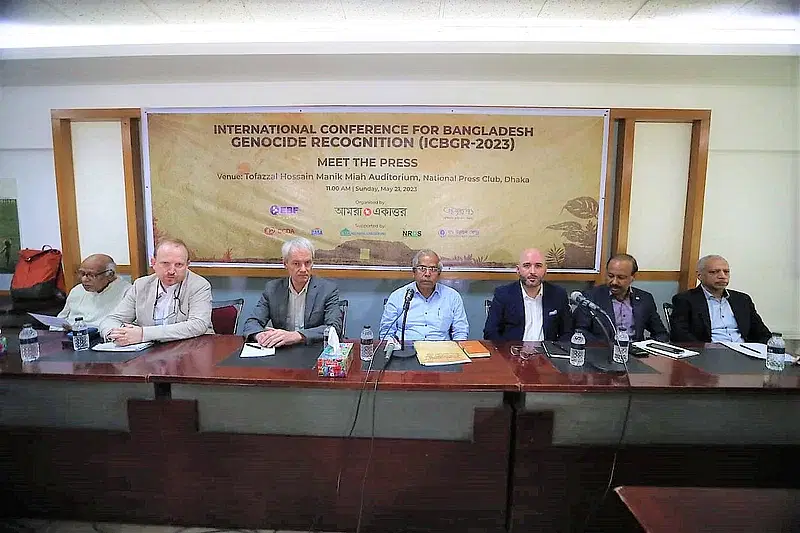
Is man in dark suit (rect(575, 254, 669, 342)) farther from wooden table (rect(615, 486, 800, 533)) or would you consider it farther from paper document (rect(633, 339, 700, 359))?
wooden table (rect(615, 486, 800, 533))

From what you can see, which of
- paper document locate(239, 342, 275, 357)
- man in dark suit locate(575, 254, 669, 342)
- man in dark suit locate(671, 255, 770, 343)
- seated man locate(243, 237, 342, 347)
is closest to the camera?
paper document locate(239, 342, 275, 357)

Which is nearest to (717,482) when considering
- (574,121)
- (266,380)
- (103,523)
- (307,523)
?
(307,523)

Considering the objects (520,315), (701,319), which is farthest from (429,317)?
(701,319)

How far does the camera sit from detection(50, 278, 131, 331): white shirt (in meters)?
2.49

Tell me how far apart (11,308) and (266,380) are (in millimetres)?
2860

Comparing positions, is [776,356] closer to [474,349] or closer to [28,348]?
[474,349]

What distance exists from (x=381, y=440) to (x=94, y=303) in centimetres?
223

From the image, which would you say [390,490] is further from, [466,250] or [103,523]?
[466,250]

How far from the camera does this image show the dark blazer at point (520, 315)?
7.81 feet

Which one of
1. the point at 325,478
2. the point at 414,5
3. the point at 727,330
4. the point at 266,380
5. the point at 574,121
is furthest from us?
the point at 574,121

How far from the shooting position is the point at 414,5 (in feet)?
7.76

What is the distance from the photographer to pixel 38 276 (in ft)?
9.67

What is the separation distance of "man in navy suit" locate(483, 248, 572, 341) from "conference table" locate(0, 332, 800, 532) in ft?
2.47

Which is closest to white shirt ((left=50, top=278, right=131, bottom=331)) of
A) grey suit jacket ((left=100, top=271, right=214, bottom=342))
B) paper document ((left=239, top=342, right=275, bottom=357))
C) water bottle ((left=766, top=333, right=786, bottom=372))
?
grey suit jacket ((left=100, top=271, right=214, bottom=342))
